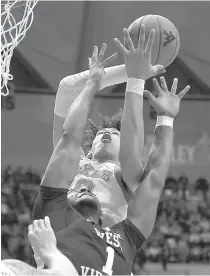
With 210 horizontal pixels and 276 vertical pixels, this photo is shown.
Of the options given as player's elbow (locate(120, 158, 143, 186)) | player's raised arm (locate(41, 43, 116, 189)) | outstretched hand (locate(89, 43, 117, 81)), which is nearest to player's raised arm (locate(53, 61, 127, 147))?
outstretched hand (locate(89, 43, 117, 81))

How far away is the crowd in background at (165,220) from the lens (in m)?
7.54

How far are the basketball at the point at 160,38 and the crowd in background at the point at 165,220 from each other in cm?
452

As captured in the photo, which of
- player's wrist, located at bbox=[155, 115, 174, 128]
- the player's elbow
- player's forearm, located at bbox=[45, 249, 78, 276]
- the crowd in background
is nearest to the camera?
player's forearm, located at bbox=[45, 249, 78, 276]

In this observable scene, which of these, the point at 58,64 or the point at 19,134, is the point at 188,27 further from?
the point at 19,134

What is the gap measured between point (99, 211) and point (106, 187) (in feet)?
1.40

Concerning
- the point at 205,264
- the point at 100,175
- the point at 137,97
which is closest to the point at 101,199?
the point at 100,175

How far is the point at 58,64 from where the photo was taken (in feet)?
28.3

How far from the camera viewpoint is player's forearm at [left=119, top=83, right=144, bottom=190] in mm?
2748

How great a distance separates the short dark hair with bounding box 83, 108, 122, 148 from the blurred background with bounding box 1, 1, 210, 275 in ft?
14.7

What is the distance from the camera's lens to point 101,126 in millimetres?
3492

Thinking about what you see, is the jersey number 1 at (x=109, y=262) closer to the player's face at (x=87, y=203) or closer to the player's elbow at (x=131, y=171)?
the player's face at (x=87, y=203)

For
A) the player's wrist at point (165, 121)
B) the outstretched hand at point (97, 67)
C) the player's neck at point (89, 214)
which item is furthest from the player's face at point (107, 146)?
the player's neck at point (89, 214)

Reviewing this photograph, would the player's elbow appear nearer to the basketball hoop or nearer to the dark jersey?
the dark jersey

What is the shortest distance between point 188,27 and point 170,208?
261 centimetres
